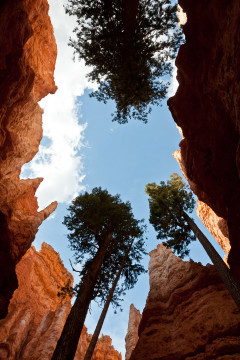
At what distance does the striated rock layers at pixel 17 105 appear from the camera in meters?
9.46

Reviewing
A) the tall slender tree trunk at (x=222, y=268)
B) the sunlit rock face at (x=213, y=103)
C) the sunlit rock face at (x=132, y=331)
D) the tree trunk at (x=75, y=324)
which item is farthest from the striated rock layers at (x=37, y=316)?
the sunlit rock face at (x=213, y=103)

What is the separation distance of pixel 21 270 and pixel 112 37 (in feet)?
109

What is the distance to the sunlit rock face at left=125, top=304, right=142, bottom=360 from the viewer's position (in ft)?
85.2

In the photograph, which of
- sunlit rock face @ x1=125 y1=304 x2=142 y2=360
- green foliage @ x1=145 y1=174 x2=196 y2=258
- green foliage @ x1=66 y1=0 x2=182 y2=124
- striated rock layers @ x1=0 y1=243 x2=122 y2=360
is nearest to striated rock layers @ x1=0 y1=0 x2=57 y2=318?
green foliage @ x1=66 y1=0 x2=182 y2=124

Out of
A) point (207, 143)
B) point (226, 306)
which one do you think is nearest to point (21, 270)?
point (226, 306)

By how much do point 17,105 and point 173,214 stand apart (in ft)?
43.8

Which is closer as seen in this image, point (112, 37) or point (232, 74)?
point (232, 74)

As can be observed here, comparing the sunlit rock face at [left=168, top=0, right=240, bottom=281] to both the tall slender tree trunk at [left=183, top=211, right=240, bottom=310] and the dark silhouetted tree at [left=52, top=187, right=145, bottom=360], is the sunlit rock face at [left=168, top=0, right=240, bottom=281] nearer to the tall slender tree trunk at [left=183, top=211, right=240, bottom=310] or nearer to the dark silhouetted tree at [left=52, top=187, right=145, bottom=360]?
the tall slender tree trunk at [left=183, top=211, right=240, bottom=310]

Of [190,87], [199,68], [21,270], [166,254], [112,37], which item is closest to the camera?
[199,68]

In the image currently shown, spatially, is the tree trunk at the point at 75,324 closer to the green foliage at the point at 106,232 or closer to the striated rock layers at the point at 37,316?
the green foliage at the point at 106,232

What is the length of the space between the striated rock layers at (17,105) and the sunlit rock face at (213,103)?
25.9ft

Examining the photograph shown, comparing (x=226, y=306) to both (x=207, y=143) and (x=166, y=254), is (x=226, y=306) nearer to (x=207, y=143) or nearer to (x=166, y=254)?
(x=207, y=143)

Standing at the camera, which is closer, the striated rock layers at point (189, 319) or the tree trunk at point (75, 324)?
the tree trunk at point (75, 324)

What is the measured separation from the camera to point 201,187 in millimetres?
12969
